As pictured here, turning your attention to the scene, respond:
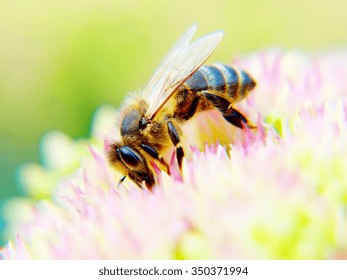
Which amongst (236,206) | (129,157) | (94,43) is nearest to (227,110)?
(129,157)

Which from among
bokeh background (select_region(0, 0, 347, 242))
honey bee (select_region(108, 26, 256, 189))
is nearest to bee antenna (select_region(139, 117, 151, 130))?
honey bee (select_region(108, 26, 256, 189))

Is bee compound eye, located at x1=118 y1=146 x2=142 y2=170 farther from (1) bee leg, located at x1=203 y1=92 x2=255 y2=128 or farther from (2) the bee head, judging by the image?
(1) bee leg, located at x1=203 y1=92 x2=255 y2=128

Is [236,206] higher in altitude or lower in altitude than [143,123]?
lower

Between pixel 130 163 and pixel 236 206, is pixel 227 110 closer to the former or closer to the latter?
pixel 130 163

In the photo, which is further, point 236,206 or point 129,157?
point 129,157

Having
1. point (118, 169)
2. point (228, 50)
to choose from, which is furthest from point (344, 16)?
point (118, 169)

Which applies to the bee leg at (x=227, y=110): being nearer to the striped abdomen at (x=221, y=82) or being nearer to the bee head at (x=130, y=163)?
the striped abdomen at (x=221, y=82)

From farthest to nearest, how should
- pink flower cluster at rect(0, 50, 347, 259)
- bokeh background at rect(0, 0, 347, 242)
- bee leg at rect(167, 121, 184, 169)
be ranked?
bokeh background at rect(0, 0, 347, 242), bee leg at rect(167, 121, 184, 169), pink flower cluster at rect(0, 50, 347, 259)
